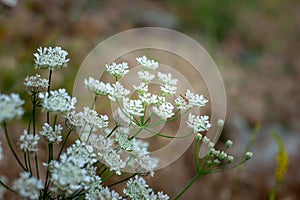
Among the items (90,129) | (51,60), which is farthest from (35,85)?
(90,129)

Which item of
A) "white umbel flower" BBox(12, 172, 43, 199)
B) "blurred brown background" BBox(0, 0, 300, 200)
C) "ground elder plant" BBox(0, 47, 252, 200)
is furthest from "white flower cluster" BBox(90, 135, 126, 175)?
"blurred brown background" BBox(0, 0, 300, 200)

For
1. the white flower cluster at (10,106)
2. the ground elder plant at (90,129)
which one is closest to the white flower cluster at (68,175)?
the ground elder plant at (90,129)

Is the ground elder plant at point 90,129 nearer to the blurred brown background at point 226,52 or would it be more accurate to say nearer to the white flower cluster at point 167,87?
the white flower cluster at point 167,87

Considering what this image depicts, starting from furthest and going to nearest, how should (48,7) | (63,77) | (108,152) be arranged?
(48,7) < (63,77) < (108,152)

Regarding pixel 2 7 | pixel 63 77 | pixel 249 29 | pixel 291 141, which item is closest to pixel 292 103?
pixel 291 141

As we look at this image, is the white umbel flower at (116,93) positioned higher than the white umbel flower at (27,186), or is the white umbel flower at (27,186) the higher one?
the white umbel flower at (116,93)

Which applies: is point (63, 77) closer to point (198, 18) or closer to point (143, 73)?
point (143, 73)
